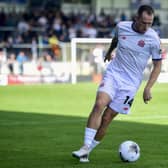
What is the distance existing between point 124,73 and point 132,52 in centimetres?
32

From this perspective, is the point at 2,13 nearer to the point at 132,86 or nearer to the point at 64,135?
the point at 64,135

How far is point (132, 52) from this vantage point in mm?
10703

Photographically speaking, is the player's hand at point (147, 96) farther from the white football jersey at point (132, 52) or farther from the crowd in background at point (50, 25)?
the crowd in background at point (50, 25)

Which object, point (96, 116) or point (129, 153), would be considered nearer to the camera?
point (96, 116)

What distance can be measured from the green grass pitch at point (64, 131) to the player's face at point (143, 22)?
190 centimetres

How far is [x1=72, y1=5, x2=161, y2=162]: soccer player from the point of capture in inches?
417

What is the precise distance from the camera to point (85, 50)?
33062mm

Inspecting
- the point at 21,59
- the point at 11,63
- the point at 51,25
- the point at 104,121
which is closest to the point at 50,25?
the point at 51,25

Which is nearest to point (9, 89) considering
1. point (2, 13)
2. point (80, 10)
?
point (2, 13)

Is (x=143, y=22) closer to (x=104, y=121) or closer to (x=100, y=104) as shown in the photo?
(x=100, y=104)

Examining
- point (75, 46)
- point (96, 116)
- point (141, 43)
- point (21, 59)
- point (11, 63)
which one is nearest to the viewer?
point (96, 116)

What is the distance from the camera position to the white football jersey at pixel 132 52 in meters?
10.7

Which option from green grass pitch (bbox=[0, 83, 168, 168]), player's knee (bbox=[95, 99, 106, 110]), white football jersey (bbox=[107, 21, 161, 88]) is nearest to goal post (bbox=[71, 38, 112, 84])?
green grass pitch (bbox=[0, 83, 168, 168])

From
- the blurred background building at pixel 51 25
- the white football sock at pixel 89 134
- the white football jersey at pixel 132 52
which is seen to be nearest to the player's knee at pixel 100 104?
the white football sock at pixel 89 134
